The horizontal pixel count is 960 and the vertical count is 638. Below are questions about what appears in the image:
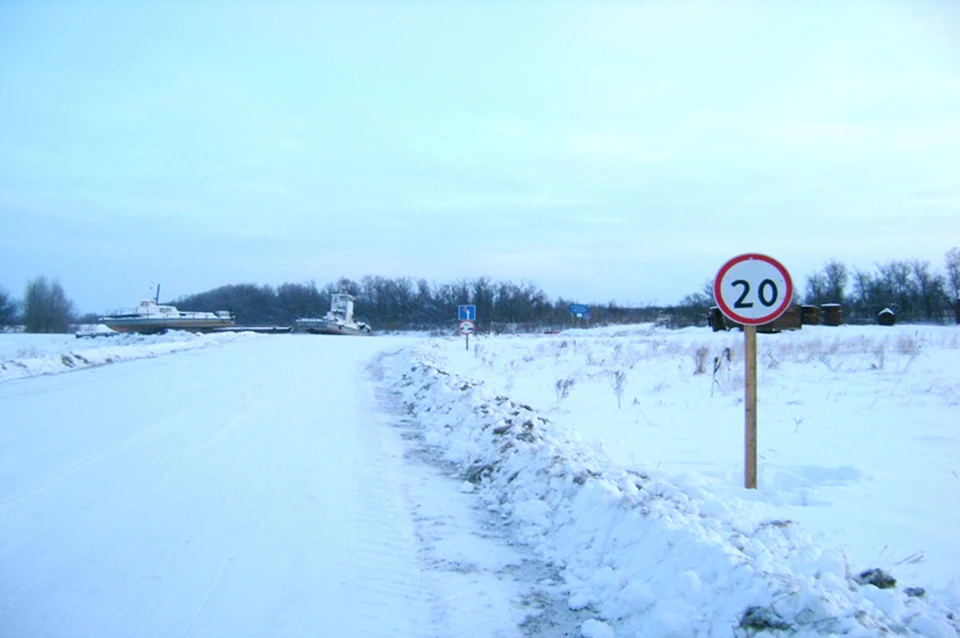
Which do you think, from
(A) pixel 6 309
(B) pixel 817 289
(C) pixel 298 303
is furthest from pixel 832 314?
(C) pixel 298 303

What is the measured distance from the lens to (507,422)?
923 cm

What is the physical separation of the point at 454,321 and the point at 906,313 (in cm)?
5972

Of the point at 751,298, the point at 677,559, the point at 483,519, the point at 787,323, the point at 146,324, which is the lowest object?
the point at 483,519

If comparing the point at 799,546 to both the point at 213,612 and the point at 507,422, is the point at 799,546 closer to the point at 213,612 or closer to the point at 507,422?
the point at 213,612

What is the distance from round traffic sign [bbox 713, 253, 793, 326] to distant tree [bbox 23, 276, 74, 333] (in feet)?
271

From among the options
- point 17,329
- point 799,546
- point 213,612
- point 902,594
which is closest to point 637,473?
point 799,546

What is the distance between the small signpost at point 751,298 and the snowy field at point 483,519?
2.20 feet

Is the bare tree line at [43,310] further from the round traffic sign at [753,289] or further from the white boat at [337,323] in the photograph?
the round traffic sign at [753,289]

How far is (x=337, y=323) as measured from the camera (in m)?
66.4

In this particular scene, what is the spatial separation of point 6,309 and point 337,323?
33127 mm

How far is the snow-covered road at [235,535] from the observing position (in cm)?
396

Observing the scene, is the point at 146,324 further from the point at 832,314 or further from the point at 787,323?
the point at 787,323

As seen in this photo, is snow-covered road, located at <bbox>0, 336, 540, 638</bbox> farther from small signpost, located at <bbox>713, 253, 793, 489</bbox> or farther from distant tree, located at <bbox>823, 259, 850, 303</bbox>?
distant tree, located at <bbox>823, 259, 850, 303</bbox>

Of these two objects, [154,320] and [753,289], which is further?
[154,320]
